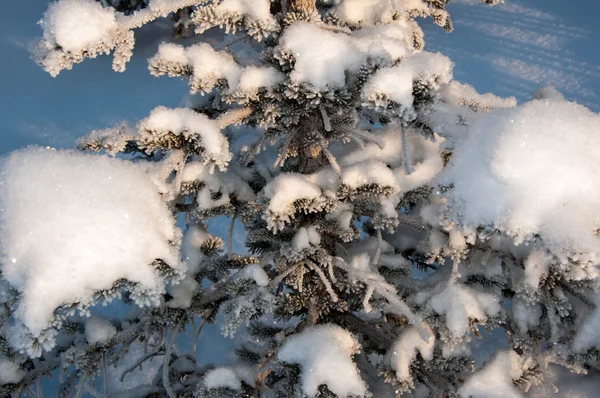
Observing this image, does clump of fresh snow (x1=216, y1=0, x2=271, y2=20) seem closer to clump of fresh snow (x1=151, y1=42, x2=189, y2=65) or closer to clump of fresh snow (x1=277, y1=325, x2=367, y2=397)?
clump of fresh snow (x1=151, y1=42, x2=189, y2=65)

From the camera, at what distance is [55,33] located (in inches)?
59.5

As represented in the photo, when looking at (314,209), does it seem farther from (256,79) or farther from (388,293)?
(256,79)

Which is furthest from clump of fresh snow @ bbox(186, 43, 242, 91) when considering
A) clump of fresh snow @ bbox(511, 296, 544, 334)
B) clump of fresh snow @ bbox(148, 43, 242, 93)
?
clump of fresh snow @ bbox(511, 296, 544, 334)

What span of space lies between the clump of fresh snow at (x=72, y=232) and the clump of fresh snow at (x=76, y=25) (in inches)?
15.6

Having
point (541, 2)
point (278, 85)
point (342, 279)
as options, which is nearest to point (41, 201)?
point (278, 85)

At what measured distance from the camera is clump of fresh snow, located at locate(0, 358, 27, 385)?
7.05 feet

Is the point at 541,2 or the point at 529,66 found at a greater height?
the point at 541,2

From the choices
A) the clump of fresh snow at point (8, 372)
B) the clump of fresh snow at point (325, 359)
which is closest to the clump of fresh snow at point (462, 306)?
the clump of fresh snow at point (325, 359)

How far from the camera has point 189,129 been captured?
1612 mm

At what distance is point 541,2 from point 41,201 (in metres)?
9.13

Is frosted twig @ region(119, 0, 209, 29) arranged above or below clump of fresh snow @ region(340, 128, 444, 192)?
above

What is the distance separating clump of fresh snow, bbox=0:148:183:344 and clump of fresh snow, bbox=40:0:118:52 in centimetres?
40

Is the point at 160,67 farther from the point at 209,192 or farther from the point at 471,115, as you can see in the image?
the point at 471,115

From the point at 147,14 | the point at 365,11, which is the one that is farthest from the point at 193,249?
the point at 365,11
